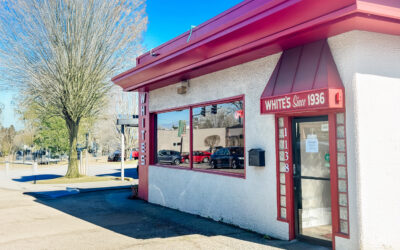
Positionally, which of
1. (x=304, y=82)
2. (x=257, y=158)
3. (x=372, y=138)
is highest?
(x=304, y=82)

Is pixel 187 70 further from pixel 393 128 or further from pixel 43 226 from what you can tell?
pixel 43 226

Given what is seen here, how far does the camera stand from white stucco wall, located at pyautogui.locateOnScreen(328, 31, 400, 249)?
4.86 m

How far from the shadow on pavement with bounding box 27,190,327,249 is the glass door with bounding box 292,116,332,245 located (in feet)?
1.33

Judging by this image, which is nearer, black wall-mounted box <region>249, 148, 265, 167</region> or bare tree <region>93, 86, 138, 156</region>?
black wall-mounted box <region>249, 148, 265, 167</region>

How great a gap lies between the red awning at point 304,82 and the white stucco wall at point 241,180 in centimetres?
49

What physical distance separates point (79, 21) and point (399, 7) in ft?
54.0

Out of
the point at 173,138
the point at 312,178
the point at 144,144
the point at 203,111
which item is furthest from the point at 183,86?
the point at 312,178

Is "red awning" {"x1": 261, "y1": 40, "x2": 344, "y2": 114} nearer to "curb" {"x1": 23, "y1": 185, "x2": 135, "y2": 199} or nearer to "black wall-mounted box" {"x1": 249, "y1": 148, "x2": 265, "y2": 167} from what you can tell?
"black wall-mounted box" {"x1": 249, "y1": 148, "x2": 265, "y2": 167}

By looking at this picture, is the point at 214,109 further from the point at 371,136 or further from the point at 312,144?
the point at 371,136

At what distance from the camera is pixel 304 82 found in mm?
5379

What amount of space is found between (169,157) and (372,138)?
6292mm

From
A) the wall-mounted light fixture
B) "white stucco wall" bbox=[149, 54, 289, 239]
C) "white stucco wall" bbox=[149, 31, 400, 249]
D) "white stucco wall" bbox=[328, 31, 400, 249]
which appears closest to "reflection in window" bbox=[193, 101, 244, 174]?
"white stucco wall" bbox=[149, 54, 289, 239]

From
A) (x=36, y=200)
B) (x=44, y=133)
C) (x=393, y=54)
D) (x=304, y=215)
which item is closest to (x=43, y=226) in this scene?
(x=36, y=200)

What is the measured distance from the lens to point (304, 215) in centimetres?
598
